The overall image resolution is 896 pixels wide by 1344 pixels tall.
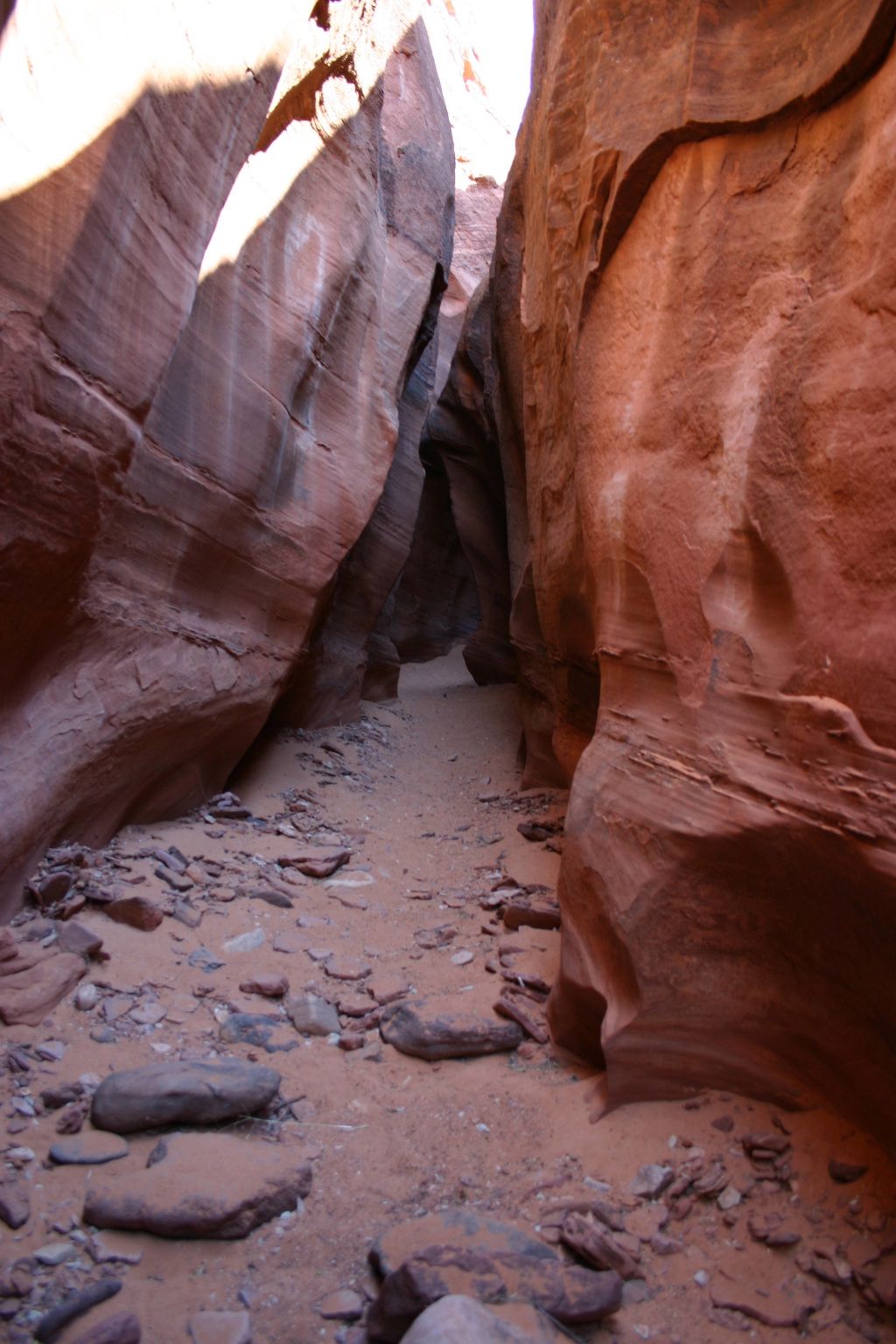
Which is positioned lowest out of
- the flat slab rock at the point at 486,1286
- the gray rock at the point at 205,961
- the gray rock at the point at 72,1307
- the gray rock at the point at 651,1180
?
the gray rock at the point at 72,1307

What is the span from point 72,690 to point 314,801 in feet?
10.0

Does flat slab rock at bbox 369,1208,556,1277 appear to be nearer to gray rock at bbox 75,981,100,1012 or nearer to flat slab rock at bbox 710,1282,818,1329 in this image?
flat slab rock at bbox 710,1282,818,1329

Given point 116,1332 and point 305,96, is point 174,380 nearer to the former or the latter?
point 305,96

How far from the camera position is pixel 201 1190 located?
2.62 meters

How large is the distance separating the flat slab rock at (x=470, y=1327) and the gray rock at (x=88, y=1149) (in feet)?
4.06

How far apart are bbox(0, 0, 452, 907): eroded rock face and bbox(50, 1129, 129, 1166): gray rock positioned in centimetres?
153

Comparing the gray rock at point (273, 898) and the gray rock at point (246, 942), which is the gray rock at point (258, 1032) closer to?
the gray rock at point (246, 942)

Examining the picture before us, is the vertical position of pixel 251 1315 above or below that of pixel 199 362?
below

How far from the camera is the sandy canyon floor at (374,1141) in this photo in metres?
2.40

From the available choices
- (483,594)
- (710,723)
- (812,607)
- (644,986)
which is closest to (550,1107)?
(644,986)

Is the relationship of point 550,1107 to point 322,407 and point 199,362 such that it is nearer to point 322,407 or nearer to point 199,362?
point 199,362

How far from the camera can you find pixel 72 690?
473 cm

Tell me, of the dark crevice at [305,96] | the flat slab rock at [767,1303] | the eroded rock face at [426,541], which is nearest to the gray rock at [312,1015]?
the flat slab rock at [767,1303]

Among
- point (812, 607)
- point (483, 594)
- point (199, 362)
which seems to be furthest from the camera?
point (483, 594)
